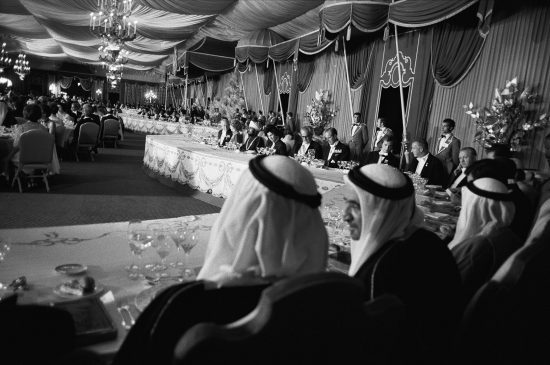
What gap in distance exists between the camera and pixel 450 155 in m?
6.53

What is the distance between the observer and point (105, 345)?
1268 millimetres

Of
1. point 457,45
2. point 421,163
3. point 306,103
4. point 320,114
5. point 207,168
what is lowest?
point 207,168

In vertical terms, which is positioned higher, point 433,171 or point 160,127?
point 433,171

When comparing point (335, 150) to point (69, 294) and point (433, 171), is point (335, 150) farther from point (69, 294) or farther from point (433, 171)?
point (69, 294)

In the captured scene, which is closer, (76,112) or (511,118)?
(511,118)

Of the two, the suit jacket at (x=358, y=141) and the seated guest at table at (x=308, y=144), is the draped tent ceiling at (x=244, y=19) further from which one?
the suit jacket at (x=358, y=141)

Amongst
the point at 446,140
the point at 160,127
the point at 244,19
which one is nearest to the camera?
the point at 446,140

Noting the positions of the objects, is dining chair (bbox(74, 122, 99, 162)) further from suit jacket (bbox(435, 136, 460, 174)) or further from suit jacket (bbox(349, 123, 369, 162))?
suit jacket (bbox(435, 136, 460, 174))

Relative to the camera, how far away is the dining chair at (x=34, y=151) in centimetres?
628

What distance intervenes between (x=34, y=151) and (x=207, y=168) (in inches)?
102

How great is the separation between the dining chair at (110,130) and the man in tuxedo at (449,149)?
10.1 m

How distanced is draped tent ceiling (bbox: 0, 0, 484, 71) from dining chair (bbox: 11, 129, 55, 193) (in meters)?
4.85

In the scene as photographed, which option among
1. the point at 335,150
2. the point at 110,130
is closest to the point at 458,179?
the point at 335,150

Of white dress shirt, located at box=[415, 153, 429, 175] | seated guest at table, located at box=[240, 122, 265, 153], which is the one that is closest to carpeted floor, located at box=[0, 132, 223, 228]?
seated guest at table, located at box=[240, 122, 265, 153]
